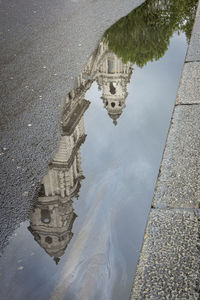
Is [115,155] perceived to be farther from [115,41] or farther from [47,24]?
[47,24]

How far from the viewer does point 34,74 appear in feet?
23.3

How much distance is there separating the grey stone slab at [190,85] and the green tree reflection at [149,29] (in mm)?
1078

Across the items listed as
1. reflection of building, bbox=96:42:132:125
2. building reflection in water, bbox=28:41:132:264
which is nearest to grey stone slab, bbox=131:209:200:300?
building reflection in water, bbox=28:41:132:264

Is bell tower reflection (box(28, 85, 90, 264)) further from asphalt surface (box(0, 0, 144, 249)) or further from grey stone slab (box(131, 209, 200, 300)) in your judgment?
grey stone slab (box(131, 209, 200, 300))

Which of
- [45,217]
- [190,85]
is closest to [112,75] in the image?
[190,85]

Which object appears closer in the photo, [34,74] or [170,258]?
[170,258]

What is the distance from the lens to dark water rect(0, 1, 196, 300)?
3.23 metres

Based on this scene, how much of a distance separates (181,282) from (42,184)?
208 centimetres

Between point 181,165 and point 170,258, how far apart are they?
57.5 inches

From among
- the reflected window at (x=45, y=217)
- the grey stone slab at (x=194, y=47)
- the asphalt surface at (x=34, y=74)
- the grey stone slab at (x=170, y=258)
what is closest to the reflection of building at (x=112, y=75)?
the asphalt surface at (x=34, y=74)

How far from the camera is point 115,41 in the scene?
8359mm

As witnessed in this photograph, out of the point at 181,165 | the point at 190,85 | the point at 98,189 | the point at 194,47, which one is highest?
the point at 194,47

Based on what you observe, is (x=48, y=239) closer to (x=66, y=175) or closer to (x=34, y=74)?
(x=66, y=175)

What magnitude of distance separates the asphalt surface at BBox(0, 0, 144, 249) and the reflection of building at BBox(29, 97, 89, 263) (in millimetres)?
129
